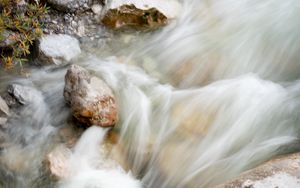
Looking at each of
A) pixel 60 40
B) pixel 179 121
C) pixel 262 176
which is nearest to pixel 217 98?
pixel 179 121

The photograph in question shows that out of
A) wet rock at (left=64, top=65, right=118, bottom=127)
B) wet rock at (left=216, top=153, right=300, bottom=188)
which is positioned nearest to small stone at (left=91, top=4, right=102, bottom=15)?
wet rock at (left=64, top=65, right=118, bottom=127)

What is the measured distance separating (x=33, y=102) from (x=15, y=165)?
0.80m

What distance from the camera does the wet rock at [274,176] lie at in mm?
3336

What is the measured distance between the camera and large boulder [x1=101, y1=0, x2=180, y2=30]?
5664 mm

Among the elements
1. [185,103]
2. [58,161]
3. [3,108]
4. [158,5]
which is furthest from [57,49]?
[185,103]

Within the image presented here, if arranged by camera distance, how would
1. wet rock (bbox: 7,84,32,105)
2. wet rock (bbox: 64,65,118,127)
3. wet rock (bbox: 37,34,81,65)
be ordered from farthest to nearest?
wet rock (bbox: 37,34,81,65), wet rock (bbox: 7,84,32,105), wet rock (bbox: 64,65,118,127)

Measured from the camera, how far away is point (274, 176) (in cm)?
341

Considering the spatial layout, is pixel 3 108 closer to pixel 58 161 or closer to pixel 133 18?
pixel 58 161

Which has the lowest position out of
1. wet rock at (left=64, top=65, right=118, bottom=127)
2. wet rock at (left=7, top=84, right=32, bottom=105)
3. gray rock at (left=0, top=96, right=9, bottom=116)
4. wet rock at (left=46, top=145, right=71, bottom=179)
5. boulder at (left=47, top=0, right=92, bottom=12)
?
wet rock at (left=46, top=145, right=71, bottom=179)

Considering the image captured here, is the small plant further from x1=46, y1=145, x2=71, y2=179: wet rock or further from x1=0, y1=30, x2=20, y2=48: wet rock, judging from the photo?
x1=46, y1=145, x2=71, y2=179: wet rock

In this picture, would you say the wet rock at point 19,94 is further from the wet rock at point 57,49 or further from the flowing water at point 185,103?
the wet rock at point 57,49

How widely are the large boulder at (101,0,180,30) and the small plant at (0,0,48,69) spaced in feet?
2.62

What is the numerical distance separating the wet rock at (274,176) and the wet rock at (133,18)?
8.92 feet

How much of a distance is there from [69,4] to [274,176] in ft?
11.4
